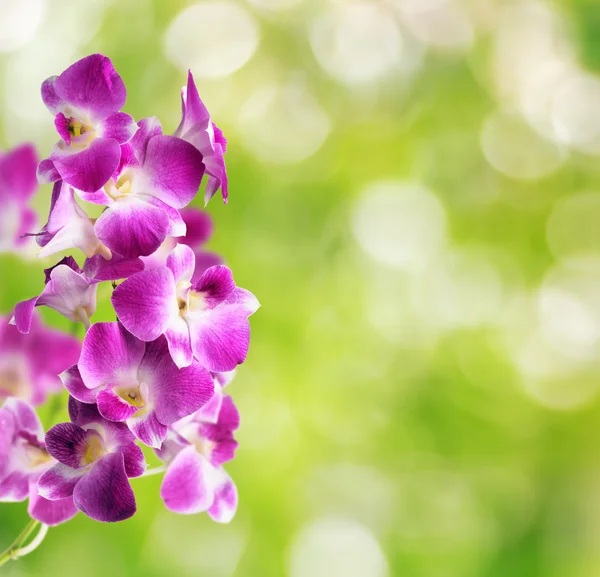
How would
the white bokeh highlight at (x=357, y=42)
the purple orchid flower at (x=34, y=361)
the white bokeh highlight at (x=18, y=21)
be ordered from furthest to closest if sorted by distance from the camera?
1. the white bokeh highlight at (x=357, y=42)
2. the white bokeh highlight at (x=18, y=21)
3. the purple orchid flower at (x=34, y=361)

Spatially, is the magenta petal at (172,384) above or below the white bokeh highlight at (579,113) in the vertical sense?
above

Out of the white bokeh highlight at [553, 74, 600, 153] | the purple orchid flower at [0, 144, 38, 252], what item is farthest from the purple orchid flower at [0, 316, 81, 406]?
the white bokeh highlight at [553, 74, 600, 153]

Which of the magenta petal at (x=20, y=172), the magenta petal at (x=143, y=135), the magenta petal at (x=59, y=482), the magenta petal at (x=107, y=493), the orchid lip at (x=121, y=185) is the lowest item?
the magenta petal at (x=59, y=482)

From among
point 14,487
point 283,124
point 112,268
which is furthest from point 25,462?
point 283,124

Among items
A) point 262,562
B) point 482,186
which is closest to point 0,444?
point 262,562

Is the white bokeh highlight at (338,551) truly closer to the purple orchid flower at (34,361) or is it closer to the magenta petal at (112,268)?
the purple orchid flower at (34,361)

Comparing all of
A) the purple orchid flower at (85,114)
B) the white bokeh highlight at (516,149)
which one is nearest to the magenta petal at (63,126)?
the purple orchid flower at (85,114)

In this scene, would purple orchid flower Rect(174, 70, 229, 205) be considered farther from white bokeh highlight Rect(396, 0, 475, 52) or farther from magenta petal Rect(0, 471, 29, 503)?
white bokeh highlight Rect(396, 0, 475, 52)
